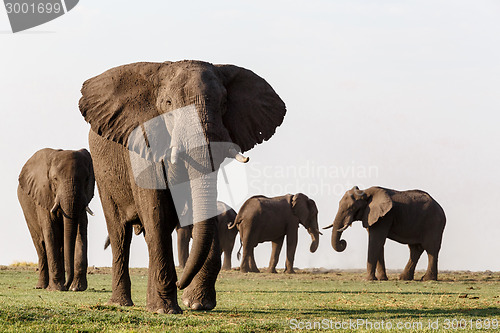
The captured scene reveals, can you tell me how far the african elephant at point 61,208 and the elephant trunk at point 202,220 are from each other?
7915 mm

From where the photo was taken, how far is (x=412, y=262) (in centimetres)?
3039

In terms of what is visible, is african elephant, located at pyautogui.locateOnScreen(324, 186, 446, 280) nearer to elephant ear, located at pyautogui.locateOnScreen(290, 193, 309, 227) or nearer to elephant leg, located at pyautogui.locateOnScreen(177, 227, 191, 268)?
elephant ear, located at pyautogui.locateOnScreen(290, 193, 309, 227)

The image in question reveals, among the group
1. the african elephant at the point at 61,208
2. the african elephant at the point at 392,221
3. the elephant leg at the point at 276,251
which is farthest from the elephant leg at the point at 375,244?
the african elephant at the point at 61,208

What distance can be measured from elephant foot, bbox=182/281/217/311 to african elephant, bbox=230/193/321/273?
23.1 m

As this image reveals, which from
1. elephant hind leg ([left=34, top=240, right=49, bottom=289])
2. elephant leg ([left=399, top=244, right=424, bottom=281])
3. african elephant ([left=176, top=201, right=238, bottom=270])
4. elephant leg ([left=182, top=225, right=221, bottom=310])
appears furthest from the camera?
african elephant ([left=176, top=201, right=238, bottom=270])

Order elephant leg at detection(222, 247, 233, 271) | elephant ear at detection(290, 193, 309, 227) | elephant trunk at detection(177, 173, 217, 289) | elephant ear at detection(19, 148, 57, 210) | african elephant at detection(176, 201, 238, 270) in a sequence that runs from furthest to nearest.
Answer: african elephant at detection(176, 201, 238, 270) < elephant leg at detection(222, 247, 233, 271) < elephant ear at detection(290, 193, 309, 227) < elephant ear at detection(19, 148, 57, 210) < elephant trunk at detection(177, 173, 217, 289)

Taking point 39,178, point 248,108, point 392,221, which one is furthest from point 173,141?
point 392,221

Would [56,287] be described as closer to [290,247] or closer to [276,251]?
[290,247]

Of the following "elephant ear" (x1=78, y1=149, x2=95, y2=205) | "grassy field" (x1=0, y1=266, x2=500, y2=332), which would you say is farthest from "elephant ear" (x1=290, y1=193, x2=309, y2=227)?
"grassy field" (x1=0, y1=266, x2=500, y2=332)

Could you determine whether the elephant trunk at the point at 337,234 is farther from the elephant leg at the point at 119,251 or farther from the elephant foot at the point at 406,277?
the elephant leg at the point at 119,251

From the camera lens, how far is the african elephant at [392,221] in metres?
29.1

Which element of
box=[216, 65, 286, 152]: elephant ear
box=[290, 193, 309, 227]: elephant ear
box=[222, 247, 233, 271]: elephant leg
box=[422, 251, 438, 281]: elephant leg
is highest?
box=[216, 65, 286, 152]: elephant ear

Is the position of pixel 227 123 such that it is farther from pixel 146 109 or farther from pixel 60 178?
pixel 60 178

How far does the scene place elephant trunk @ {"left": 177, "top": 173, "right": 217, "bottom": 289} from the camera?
12.0 metres
